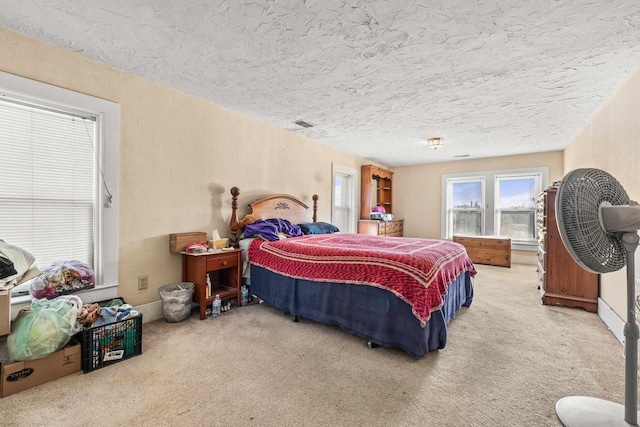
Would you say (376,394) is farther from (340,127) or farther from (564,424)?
(340,127)

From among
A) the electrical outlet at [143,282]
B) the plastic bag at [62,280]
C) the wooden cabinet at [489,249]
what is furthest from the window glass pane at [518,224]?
the plastic bag at [62,280]

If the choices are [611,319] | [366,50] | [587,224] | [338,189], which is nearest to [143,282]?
[366,50]

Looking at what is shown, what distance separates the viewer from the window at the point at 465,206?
19.9 feet

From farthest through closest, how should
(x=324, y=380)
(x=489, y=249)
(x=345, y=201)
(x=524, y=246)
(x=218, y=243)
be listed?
(x=345, y=201) → (x=524, y=246) → (x=489, y=249) → (x=218, y=243) → (x=324, y=380)

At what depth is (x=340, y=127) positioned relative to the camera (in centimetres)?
394

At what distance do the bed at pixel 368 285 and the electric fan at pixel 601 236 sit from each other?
871mm

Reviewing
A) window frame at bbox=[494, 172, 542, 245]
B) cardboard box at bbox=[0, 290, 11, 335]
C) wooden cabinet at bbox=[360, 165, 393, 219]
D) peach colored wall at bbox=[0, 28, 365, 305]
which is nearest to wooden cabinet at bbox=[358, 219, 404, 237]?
wooden cabinet at bbox=[360, 165, 393, 219]

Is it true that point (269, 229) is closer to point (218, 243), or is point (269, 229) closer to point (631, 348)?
point (218, 243)

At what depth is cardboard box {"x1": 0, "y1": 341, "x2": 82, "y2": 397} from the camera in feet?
5.23

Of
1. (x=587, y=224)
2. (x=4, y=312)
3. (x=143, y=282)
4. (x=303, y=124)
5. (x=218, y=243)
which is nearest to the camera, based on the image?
(x=587, y=224)

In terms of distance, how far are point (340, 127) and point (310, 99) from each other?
40.5 inches

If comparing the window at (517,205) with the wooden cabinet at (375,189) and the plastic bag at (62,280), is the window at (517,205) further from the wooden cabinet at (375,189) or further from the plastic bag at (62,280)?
the plastic bag at (62,280)

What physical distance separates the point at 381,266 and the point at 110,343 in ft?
6.59

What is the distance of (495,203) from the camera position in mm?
5848
